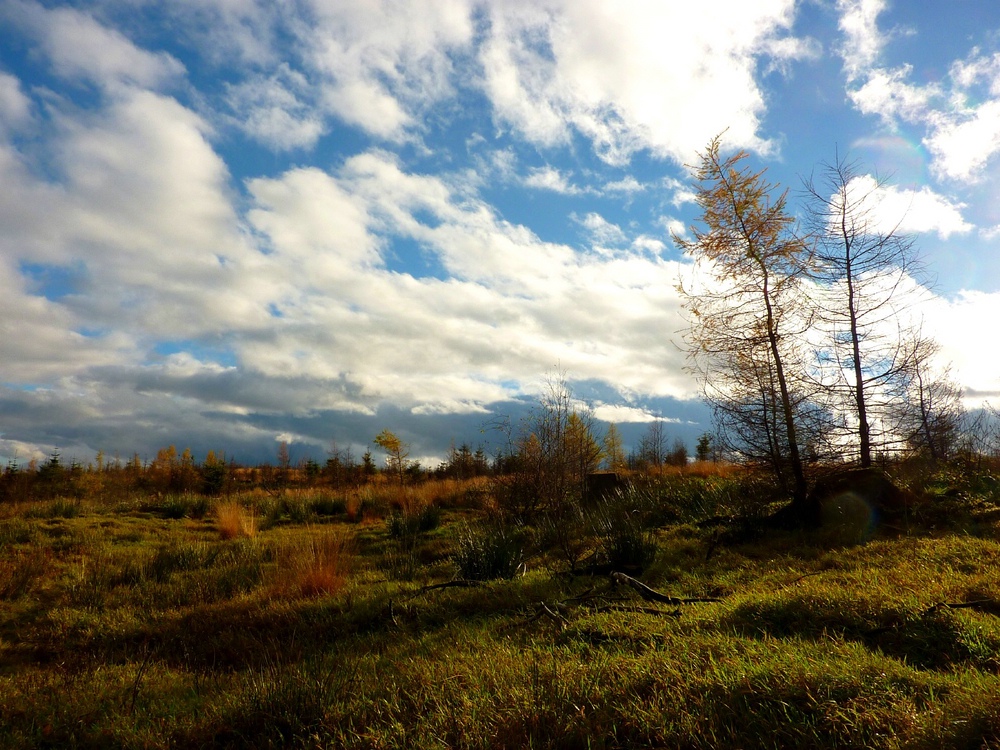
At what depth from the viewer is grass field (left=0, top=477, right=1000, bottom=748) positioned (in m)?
2.78

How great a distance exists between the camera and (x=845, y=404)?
11555 millimetres

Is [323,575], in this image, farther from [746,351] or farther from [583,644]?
[746,351]

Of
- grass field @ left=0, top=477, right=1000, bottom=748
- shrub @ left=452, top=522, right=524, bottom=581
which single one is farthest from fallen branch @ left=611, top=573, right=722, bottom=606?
shrub @ left=452, top=522, right=524, bottom=581

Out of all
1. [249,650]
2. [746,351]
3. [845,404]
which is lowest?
[249,650]

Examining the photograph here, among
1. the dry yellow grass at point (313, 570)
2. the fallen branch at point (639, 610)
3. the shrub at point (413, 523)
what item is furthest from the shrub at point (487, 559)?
the shrub at point (413, 523)

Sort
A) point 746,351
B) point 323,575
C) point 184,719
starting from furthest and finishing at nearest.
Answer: point 746,351
point 323,575
point 184,719

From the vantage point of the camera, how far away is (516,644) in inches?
176

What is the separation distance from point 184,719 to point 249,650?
196cm

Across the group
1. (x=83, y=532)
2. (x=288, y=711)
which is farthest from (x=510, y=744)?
(x=83, y=532)

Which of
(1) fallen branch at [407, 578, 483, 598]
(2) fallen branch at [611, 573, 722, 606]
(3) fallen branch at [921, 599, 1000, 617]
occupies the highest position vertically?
(3) fallen branch at [921, 599, 1000, 617]

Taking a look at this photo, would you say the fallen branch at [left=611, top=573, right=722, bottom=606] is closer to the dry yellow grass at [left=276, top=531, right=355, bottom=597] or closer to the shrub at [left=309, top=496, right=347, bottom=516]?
the dry yellow grass at [left=276, top=531, right=355, bottom=597]

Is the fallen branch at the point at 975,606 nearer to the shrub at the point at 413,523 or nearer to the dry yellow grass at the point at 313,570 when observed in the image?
the dry yellow grass at the point at 313,570

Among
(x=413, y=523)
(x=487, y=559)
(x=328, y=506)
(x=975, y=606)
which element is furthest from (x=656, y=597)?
(x=328, y=506)

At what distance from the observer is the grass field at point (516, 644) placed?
2.78 meters
